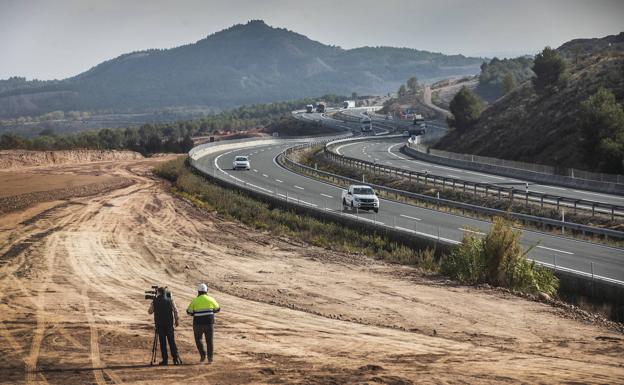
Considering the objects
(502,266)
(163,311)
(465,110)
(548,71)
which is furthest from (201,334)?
(465,110)

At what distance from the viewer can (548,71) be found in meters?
91.7

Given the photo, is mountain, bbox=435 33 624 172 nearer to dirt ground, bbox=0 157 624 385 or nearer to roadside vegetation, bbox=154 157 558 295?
roadside vegetation, bbox=154 157 558 295

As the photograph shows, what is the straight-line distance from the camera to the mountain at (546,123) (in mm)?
69375

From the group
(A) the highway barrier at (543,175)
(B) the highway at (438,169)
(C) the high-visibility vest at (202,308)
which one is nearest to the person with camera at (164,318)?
(C) the high-visibility vest at (202,308)

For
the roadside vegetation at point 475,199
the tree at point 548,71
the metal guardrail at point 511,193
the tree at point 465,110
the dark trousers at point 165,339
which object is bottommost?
the roadside vegetation at point 475,199

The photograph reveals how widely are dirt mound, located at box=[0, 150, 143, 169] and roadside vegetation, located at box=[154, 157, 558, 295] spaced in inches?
1223

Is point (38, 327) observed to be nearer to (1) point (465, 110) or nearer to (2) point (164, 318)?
(2) point (164, 318)

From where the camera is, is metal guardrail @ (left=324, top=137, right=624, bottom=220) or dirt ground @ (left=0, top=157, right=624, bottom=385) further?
metal guardrail @ (left=324, top=137, right=624, bottom=220)

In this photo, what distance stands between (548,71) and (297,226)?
6090 centimetres

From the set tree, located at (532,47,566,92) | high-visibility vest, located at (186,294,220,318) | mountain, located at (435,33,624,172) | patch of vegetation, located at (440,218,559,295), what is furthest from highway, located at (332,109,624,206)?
high-visibility vest, located at (186,294,220,318)

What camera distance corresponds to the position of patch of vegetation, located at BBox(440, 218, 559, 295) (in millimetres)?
25000

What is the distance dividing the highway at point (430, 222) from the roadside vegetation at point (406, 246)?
1.17m

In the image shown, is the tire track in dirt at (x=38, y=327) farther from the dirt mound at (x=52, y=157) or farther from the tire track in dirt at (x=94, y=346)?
the dirt mound at (x=52, y=157)

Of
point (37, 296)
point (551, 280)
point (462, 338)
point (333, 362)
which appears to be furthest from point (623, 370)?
point (37, 296)
